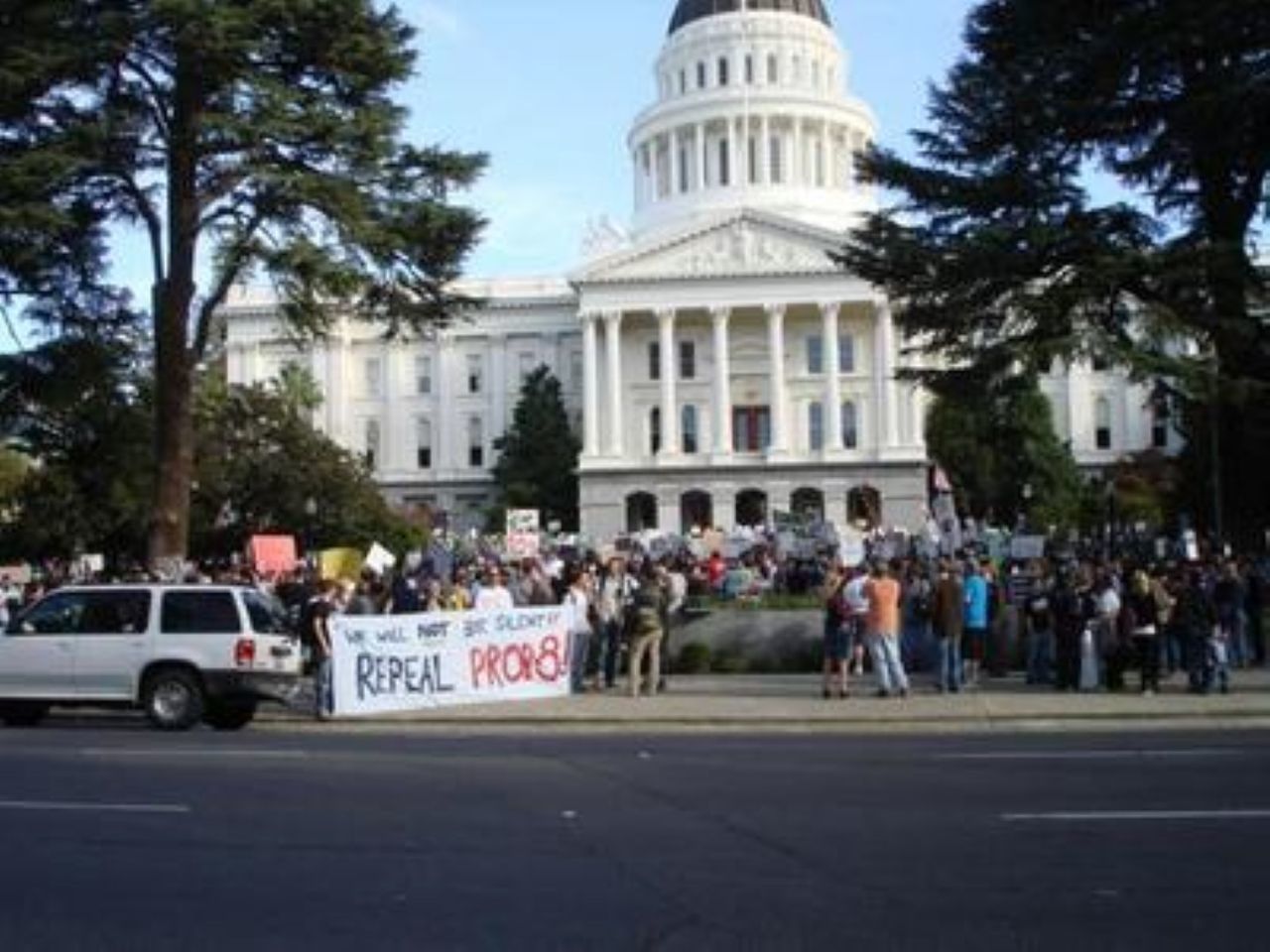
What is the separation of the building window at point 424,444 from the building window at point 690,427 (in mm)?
22227

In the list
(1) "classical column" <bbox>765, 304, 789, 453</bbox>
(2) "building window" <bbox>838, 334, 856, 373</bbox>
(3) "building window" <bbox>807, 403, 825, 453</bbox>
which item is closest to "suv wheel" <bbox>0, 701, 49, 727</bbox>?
(1) "classical column" <bbox>765, 304, 789, 453</bbox>

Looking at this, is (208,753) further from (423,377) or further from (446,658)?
(423,377)

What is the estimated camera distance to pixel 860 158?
30312mm

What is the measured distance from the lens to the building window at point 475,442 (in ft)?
428

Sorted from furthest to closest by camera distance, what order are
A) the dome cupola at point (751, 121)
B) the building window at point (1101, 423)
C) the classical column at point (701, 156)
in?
the classical column at point (701, 156) < the dome cupola at point (751, 121) < the building window at point (1101, 423)

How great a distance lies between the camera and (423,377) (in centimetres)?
13162

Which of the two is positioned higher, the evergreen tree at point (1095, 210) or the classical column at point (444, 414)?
the classical column at point (444, 414)

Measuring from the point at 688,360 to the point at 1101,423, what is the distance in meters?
28.9

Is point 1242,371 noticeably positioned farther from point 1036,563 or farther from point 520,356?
point 520,356

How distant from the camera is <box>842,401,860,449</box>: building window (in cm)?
11494

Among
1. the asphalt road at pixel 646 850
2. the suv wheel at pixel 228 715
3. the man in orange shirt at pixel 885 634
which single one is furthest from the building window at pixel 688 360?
the asphalt road at pixel 646 850

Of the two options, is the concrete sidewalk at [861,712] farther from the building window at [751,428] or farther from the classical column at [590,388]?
the building window at [751,428]

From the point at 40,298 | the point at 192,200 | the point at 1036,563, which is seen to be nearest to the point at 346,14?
the point at 192,200

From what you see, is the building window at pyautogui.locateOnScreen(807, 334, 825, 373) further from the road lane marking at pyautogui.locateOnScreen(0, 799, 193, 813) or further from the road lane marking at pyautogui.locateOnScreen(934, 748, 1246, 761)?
the road lane marking at pyautogui.locateOnScreen(0, 799, 193, 813)
